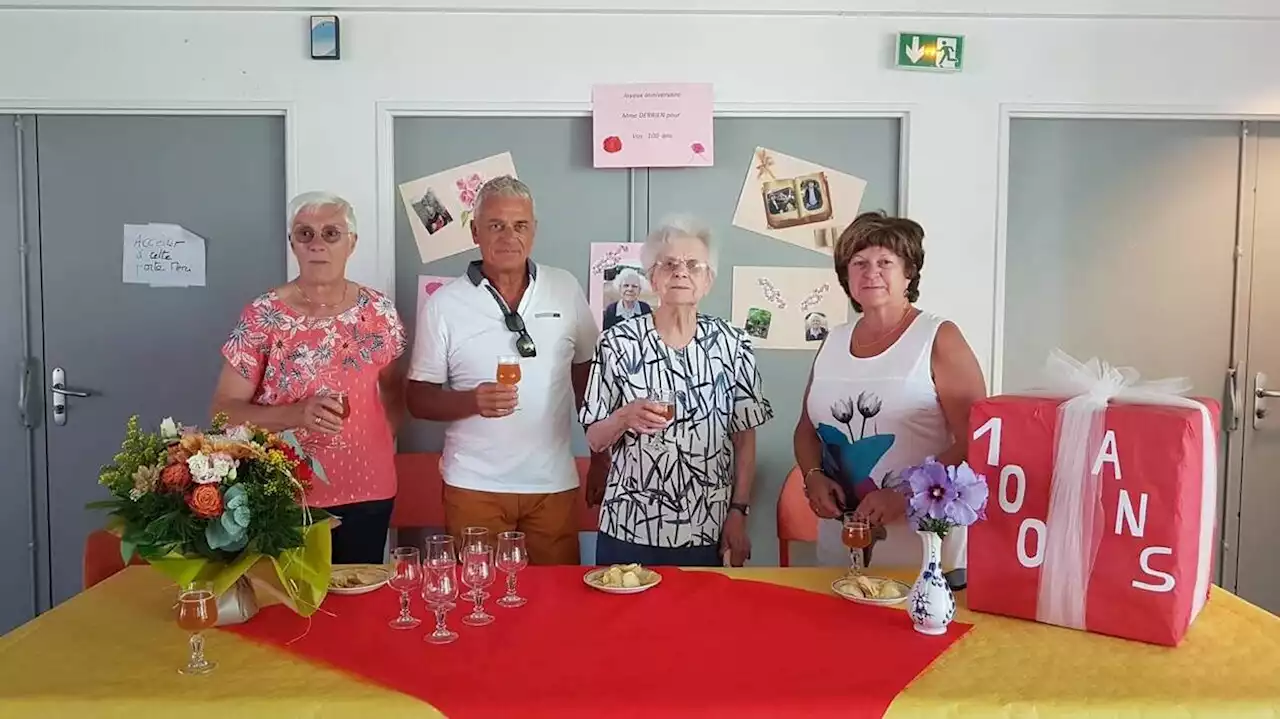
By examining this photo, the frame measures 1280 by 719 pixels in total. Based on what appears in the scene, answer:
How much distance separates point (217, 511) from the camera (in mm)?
1540

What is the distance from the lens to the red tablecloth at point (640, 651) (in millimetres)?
1333

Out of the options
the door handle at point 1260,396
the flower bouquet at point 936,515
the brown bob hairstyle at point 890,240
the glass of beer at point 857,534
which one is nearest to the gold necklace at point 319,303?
the brown bob hairstyle at point 890,240

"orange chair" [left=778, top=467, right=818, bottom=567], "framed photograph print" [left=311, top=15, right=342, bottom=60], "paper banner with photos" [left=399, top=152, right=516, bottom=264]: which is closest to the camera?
"orange chair" [left=778, top=467, right=818, bottom=567]

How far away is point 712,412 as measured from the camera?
7.25 ft

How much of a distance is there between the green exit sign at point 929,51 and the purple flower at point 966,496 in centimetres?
203

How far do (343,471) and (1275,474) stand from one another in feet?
11.2

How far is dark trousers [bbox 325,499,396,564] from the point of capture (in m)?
2.41

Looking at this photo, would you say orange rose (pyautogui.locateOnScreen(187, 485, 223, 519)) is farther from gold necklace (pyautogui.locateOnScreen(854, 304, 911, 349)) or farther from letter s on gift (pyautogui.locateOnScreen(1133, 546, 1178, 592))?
letter s on gift (pyautogui.locateOnScreen(1133, 546, 1178, 592))

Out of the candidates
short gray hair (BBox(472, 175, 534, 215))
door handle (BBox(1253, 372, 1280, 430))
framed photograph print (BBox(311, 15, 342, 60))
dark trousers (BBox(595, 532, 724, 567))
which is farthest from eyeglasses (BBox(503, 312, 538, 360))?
door handle (BBox(1253, 372, 1280, 430))

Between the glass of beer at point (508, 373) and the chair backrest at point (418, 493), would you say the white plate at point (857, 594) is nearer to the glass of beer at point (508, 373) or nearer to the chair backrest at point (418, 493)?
the glass of beer at point (508, 373)

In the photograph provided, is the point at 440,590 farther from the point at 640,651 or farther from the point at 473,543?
the point at 640,651

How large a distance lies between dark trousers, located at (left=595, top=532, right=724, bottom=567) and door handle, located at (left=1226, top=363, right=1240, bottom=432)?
91.4 inches

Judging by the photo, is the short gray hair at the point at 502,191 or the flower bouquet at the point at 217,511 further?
the short gray hair at the point at 502,191

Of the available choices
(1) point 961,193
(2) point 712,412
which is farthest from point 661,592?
(1) point 961,193
